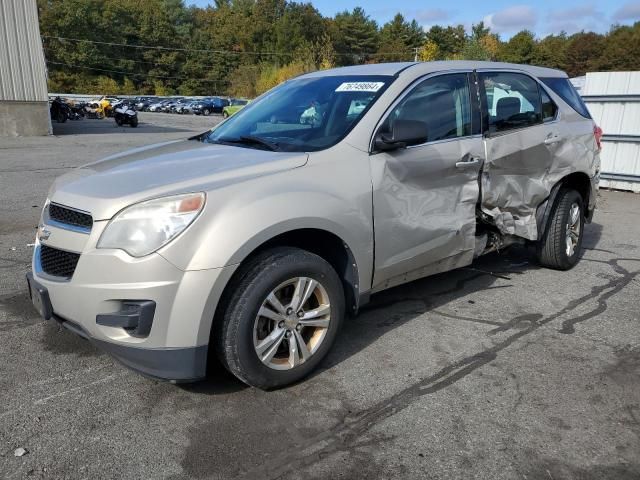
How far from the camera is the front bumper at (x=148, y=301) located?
2.77m

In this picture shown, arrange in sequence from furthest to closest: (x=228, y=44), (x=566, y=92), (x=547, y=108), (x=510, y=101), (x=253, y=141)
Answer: (x=228, y=44) → (x=566, y=92) → (x=547, y=108) → (x=510, y=101) → (x=253, y=141)

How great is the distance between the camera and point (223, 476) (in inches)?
101

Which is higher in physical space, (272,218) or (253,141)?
(253,141)

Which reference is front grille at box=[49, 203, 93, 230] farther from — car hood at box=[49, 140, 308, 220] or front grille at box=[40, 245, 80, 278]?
front grille at box=[40, 245, 80, 278]

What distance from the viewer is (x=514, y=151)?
466cm

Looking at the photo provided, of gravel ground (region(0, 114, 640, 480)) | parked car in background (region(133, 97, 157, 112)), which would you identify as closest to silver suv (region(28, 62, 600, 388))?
gravel ground (region(0, 114, 640, 480))

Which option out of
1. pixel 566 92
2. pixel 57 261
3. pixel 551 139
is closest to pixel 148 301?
pixel 57 261

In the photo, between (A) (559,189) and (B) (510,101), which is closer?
(B) (510,101)

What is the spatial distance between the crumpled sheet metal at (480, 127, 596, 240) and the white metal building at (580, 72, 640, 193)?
236 inches

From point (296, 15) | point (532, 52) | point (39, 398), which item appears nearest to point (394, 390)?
point (39, 398)

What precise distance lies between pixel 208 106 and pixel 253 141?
174 feet

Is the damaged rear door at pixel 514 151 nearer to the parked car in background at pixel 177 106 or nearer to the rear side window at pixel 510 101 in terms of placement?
the rear side window at pixel 510 101

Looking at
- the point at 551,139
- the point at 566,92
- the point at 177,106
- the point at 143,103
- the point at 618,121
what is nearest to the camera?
the point at 551,139

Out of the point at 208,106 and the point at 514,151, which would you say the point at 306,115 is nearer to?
the point at 514,151
